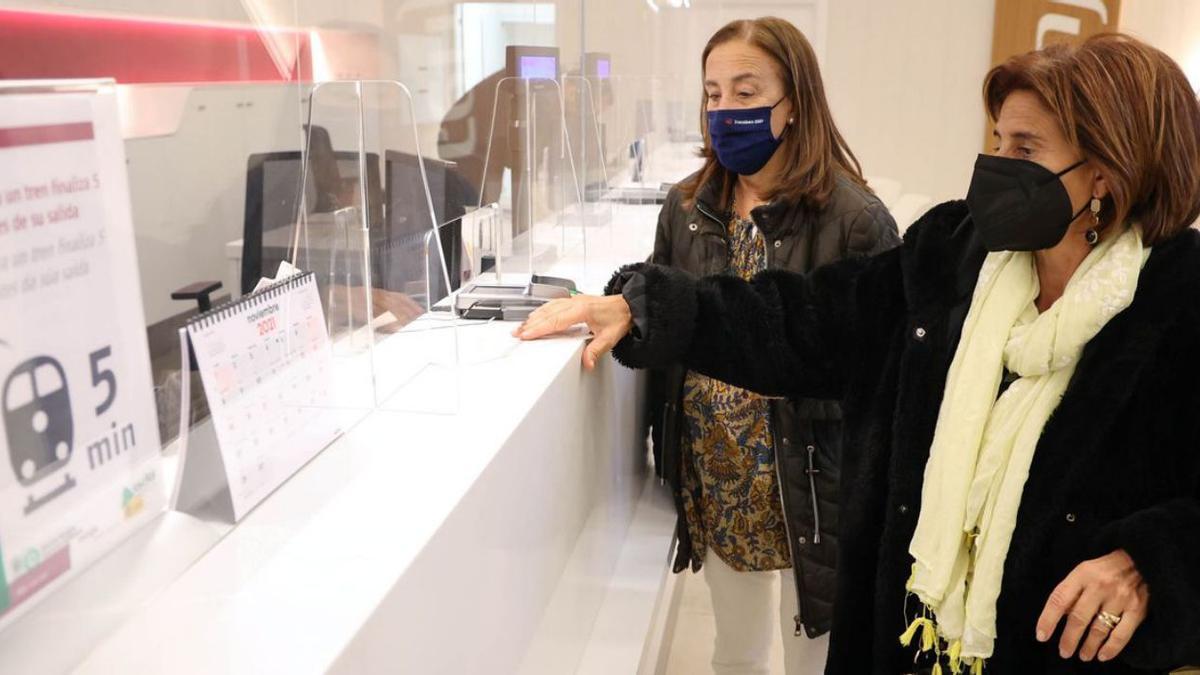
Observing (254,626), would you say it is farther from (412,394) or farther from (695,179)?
(695,179)

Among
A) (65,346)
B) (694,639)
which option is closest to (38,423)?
(65,346)

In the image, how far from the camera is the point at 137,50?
1.77 m

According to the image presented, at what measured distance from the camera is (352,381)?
1.50 metres

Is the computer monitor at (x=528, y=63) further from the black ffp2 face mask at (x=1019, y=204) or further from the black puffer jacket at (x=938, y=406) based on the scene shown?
the black ffp2 face mask at (x=1019, y=204)

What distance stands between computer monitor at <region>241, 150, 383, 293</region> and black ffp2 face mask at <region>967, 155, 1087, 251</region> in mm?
896

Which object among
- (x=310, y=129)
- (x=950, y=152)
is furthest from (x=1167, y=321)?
(x=950, y=152)

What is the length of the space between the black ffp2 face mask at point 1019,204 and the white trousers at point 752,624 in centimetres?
95

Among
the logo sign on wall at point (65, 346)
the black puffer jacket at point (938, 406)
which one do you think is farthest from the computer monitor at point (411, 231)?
the logo sign on wall at point (65, 346)

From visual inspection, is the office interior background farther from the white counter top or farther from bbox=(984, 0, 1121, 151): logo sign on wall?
bbox=(984, 0, 1121, 151): logo sign on wall

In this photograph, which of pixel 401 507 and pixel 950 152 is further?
pixel 950 152

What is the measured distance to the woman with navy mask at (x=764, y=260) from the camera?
6.50ft

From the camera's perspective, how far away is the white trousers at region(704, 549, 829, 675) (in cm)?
219

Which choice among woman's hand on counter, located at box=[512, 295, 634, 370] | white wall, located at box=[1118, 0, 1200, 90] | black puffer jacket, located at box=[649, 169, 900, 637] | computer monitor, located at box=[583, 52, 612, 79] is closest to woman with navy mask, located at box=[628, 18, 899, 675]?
black puffer jacket, located at box=[649, 169, 900, 637]

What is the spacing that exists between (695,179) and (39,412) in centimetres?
161
